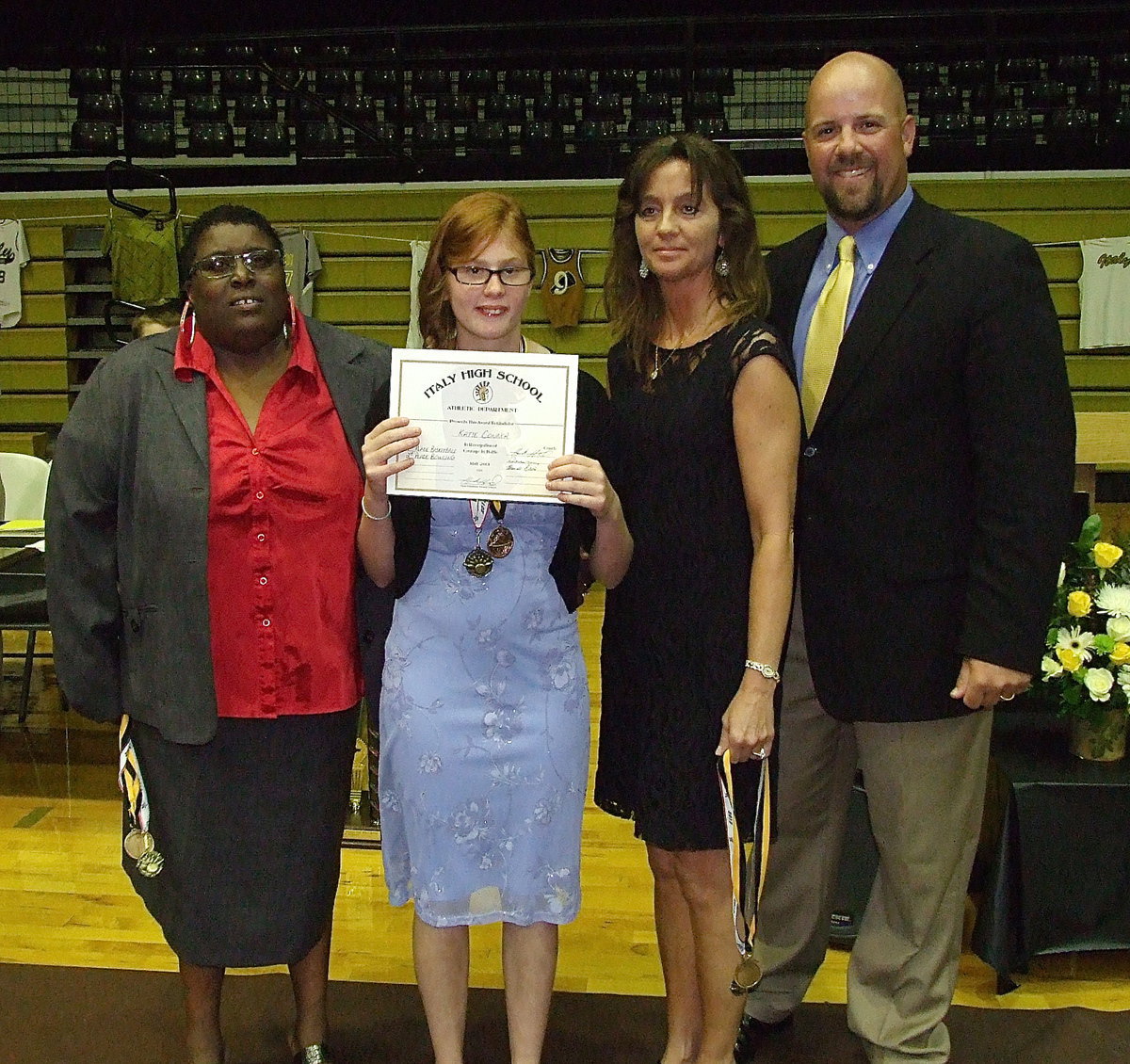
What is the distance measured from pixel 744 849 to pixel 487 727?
0.48 m

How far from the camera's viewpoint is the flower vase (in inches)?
107

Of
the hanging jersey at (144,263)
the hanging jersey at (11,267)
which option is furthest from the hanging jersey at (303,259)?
the hanging jersey at (11,267)

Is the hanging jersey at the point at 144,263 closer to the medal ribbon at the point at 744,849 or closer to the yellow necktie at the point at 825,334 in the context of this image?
the yellow necktie at the point at 825,334

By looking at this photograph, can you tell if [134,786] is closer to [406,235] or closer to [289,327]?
[289,327]

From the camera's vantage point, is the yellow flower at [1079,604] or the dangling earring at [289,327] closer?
the dangling earring at [289,327]

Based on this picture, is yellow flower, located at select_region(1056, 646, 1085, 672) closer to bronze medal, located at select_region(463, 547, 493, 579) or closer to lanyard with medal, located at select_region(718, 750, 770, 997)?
lanyard with medal, located at select_region(718, 750, 770, 997)

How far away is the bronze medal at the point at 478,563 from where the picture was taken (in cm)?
191

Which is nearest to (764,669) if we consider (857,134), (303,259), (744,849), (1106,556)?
(744,849)

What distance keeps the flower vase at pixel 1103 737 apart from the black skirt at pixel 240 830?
176 centimetres

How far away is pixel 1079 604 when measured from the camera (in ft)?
8.93

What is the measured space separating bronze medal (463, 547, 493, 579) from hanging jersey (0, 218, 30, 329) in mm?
8945

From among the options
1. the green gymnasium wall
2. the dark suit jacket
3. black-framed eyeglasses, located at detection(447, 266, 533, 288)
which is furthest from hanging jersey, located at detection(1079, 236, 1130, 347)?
black-framed eyeglasses, located at detection(447, 266, 533, 288)

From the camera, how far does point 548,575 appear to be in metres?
1.94

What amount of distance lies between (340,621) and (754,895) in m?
0.85
